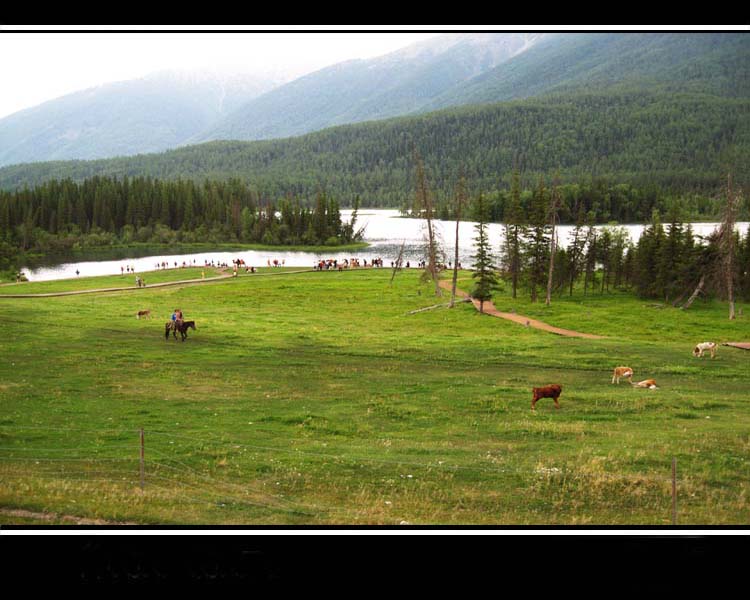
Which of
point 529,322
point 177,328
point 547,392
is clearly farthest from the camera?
point 529,322

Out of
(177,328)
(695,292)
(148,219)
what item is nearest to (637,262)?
(695,292)

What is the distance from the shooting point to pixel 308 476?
14.6 metres

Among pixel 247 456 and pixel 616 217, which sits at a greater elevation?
pixel 616 217

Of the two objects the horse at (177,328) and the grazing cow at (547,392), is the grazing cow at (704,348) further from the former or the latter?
the horse at (177,328)

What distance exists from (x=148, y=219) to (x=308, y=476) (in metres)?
130

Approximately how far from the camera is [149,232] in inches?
5059

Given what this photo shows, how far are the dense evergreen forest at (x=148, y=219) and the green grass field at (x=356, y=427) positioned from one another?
8749 centimetres

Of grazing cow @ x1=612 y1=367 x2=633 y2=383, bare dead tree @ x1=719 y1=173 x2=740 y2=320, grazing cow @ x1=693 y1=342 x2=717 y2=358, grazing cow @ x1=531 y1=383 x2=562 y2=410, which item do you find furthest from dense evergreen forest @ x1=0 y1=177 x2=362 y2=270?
grazing cow @ x1=531 y1=383 x2=562 y2=410

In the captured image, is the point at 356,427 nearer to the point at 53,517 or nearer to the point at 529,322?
the point at 53,517
